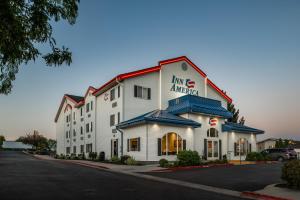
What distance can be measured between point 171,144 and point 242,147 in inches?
466

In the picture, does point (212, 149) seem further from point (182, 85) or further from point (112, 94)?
point (112, 94)

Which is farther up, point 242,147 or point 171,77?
point 171,77

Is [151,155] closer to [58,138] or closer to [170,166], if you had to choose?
[170,166]

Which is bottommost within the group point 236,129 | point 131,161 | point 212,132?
point 131,161

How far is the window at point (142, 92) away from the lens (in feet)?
115

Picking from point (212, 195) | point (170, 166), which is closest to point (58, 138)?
point (170, 166)

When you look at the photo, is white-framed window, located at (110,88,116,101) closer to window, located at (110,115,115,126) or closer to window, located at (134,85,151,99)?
window, located at (110,115,115,126)

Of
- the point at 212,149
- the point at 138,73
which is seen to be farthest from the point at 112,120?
the point at 212,149

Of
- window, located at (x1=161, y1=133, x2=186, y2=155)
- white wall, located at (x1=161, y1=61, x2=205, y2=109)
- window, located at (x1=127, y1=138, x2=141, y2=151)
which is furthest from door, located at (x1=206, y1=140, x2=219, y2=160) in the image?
window, located at (x1=127, y1=138, x2=141, y2=151)

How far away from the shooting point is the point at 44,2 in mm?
8023

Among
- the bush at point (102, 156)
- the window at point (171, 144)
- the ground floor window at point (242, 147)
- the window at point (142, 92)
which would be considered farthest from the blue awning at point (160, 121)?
the ground floor window at point (242, 147)

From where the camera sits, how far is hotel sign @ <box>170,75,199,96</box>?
38362 mm

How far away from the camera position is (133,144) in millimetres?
32156

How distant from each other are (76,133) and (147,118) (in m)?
26.0
